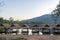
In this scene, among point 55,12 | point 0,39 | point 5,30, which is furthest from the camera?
point 55,12

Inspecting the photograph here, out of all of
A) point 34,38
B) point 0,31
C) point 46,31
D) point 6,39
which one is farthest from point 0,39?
point 46,31

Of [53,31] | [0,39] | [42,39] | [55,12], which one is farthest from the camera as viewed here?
[55,12]

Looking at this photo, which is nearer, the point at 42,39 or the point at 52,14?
the point at 42,39

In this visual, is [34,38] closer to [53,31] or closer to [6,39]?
[6,39]

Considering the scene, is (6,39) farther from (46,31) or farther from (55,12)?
(55,12)

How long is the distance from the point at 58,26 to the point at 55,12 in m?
7.31

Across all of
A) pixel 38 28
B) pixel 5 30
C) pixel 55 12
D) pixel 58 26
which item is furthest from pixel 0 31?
pixel 55 12

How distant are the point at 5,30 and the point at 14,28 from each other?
1440 mm

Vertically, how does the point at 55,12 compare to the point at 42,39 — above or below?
above

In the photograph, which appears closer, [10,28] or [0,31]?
[0,31]

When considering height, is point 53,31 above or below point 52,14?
below

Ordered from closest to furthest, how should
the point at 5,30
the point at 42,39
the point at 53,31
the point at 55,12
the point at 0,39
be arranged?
the point at 0,39
the point at 42,39
the point at 53,31
the point at 5,30
the point at 55,12

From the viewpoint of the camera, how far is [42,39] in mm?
14375

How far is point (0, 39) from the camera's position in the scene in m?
12.9
